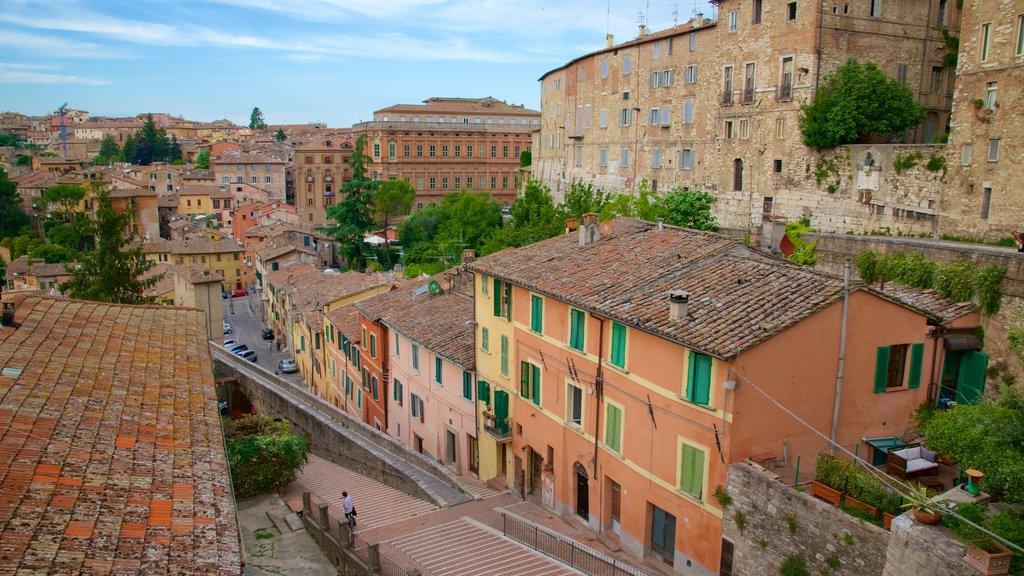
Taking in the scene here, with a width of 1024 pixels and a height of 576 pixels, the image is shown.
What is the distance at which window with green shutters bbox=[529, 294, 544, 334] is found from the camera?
19.5m

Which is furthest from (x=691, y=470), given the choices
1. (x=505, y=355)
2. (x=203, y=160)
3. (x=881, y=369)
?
(x=203, y=160)

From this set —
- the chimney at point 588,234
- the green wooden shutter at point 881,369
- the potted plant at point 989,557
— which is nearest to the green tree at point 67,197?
the chimney at point 588,234

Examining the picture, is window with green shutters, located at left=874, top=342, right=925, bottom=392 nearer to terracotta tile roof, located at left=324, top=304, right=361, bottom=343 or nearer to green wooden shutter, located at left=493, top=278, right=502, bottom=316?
green wooden shutter, located at left=493, top=278, right=502, bottom=316

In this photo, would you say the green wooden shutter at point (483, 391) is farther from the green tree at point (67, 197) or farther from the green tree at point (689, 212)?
the green tree at point (67, 197)

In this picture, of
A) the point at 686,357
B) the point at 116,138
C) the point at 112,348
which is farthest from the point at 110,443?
the point at 116,138

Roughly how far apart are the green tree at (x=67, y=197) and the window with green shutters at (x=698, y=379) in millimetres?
96644

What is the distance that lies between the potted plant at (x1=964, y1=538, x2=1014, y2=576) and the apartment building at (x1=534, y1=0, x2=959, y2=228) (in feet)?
87.1

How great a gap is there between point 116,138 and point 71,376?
7015 inches

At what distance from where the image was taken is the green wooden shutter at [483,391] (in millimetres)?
22494

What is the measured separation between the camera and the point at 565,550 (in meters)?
15.9

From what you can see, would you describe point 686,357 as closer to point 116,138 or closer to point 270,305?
point 270,305

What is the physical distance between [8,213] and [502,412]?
96328 mm

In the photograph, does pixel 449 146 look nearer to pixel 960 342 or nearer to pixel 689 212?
pixel 689 212

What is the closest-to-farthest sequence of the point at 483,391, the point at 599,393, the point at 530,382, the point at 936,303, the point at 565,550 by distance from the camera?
the point at 565,550 < the point at 599,393 < the point at 936,303 < the point at 530,382 < the point at 483,391
